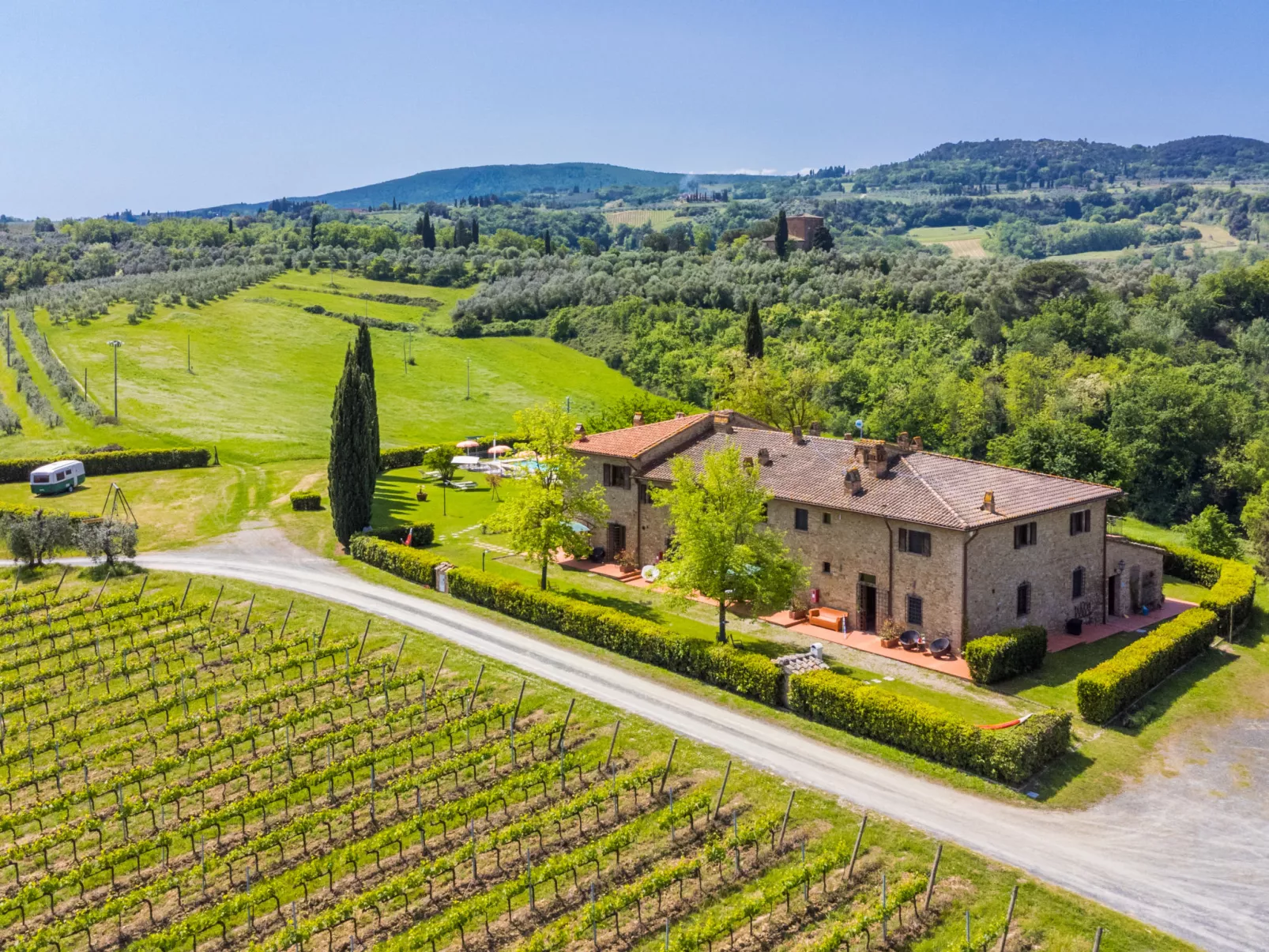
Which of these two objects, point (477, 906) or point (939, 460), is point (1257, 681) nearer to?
point (939, 460)

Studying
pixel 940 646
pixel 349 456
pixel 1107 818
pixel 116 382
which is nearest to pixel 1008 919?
pixel 1107 818

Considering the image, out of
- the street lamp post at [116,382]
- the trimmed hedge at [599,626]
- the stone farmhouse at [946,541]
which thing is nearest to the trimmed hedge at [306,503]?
the trimmed hedge at [599,626]

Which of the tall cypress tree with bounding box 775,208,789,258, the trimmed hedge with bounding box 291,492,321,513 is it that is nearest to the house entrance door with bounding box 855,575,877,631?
the trimmed hedge with bounding box 291,492,321,513

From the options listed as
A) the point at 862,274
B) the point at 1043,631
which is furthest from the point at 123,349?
the point at 1043,631

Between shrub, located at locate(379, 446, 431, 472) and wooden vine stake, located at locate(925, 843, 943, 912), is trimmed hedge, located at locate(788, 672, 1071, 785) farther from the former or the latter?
shrub, located at locate(379, 446, 431, 472)

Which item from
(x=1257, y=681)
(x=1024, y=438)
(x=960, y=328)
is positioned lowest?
(x=1257, y=681)

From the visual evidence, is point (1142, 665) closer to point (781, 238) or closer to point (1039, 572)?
point (1039, 572)

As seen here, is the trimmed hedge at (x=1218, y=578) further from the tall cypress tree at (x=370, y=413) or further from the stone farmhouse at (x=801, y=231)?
the stone farmhouse at (x=801, y=231)
